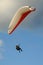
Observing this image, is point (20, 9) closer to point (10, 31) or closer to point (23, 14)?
point (23, 14)

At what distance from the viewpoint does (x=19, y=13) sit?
5372cm

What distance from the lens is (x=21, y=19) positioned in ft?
176

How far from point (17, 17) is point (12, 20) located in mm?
1643

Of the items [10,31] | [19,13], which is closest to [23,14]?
[19,13]

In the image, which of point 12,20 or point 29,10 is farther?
point 12,20

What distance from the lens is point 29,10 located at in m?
49.2

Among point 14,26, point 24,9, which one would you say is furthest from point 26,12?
point 14,26

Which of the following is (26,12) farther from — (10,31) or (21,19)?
(10,31)

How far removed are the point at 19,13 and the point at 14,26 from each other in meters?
3.05

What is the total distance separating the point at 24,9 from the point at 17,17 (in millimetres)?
2833

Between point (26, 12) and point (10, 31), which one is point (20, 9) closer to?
point (26, 12)

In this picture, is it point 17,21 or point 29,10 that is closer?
point 29,10

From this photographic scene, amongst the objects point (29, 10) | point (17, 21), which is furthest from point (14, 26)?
point (29, 10)

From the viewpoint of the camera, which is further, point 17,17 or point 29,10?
point 17,17
